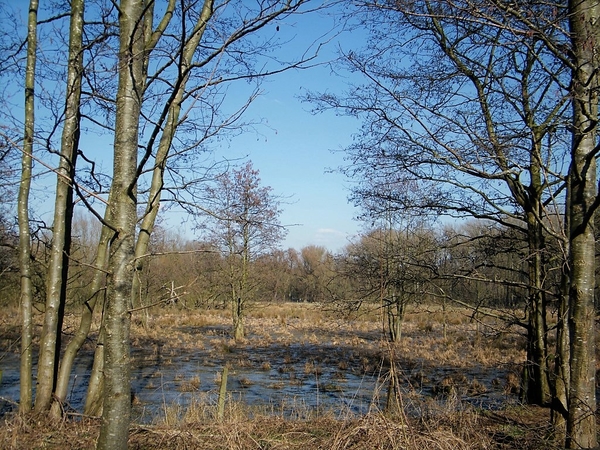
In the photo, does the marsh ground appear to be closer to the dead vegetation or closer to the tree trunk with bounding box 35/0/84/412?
the dead vegetation

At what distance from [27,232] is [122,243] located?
444cm

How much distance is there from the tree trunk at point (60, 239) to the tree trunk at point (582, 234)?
5.50 m

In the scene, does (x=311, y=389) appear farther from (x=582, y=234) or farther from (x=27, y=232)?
(x=582, y=234)

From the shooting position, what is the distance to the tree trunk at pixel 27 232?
6146 millimetres

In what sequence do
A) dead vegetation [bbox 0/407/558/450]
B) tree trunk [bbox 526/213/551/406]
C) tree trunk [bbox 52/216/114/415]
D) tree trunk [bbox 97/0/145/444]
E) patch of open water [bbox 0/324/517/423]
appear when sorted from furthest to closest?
patch of open water [bbox 0/324/517/423]
tree trunk [bbox 526/213/551/406]
tree trunk [bbox 52/216/114/415]
dead vegetation [bbox 0/407/558/450]
tree trunk [bbox 97/0/145/444]

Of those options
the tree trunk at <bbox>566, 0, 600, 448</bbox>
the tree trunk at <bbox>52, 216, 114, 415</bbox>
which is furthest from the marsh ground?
the tree trunk at <bbox>566, 0, 600, 448</bbox>

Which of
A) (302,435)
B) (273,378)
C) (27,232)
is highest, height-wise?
(27,232)

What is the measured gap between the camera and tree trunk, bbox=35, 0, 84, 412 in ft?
20.0

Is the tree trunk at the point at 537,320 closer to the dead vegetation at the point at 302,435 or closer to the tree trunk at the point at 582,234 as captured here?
the dead vegetation at the point at 302,435

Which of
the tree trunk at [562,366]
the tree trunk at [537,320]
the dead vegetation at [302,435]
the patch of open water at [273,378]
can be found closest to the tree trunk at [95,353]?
the dead vegetation at [302,435]

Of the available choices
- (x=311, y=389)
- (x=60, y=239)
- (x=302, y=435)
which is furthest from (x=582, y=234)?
(x=311, y=389)

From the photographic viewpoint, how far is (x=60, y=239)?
254 inches

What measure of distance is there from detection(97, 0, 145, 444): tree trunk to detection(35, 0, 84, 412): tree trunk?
310 centimetres

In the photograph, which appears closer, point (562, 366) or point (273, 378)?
point (562, 366)
